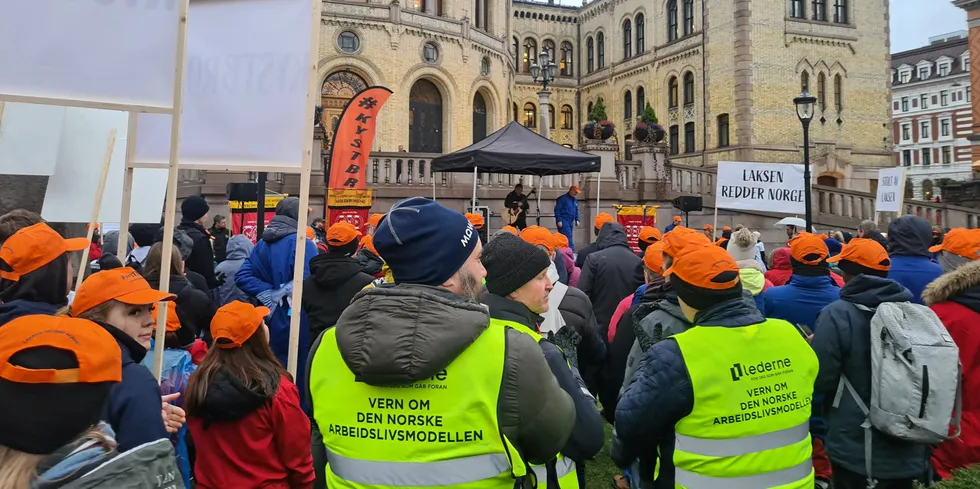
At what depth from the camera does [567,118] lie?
160 ft

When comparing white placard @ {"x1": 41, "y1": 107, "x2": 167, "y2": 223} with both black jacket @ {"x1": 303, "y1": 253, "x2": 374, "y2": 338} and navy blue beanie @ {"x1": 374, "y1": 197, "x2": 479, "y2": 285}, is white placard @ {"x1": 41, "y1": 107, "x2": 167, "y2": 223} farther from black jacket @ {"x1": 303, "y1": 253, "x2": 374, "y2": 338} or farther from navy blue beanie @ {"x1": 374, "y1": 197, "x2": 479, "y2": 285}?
navy blue beanie @ {"x1": 374, "y1": 197, "x2": 479, "y2": 285}

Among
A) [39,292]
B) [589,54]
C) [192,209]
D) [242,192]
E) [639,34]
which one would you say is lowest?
[39,292]

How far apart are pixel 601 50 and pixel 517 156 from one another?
36217 mm

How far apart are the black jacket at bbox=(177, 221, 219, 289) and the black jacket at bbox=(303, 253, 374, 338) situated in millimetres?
2283

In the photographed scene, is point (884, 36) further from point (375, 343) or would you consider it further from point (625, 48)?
point (375, 343)

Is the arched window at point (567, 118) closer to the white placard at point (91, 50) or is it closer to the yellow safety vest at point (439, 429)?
the white placard at point (91, 50)

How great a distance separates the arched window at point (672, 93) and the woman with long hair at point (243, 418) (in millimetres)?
38104

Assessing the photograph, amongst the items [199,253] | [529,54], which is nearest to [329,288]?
[199,253]

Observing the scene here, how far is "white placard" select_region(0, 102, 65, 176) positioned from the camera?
530cm

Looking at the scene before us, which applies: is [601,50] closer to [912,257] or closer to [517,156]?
[517,156]

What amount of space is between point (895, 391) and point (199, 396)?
11.3 feet

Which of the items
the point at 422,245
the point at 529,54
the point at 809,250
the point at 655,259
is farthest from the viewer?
the point at 529,54

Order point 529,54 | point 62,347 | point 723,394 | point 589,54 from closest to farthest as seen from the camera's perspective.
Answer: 1. point 62,347
2. point 723,394
3. point 589,54
4. point 529,54

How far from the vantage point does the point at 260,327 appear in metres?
3.27
